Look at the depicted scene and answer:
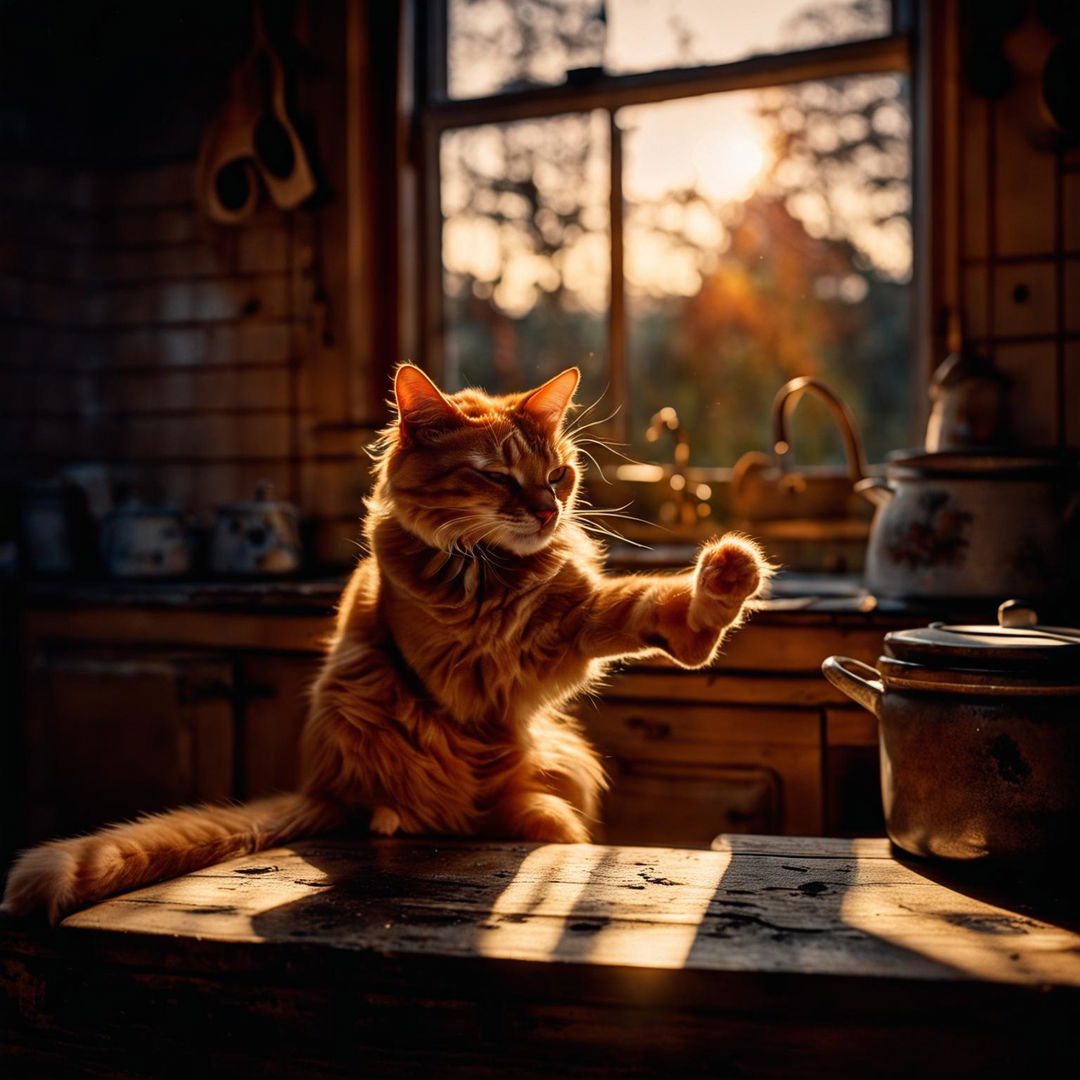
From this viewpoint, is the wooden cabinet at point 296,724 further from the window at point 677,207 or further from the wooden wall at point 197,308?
the window at point 677,207

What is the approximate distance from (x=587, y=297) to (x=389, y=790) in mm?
1758

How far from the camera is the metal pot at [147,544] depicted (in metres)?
2.44

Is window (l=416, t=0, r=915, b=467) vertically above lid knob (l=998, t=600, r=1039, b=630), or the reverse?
window (l=416, t=0, r=915, b=467)

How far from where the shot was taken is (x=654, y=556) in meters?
2.26

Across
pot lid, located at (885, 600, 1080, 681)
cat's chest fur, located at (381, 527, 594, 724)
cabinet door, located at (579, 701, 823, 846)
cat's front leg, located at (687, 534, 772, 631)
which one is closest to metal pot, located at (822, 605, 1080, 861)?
pot lid, located at (885, 600, 1080, 681)

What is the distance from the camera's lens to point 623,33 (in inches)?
103

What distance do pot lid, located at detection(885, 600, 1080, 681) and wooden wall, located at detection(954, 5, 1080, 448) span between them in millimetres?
1127

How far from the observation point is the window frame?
2.28m

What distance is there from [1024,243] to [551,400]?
1.31 metres

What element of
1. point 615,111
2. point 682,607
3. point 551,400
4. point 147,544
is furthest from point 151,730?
point 615,111

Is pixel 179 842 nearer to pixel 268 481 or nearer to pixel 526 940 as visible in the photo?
pixel 526 940

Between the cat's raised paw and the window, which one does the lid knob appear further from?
the window

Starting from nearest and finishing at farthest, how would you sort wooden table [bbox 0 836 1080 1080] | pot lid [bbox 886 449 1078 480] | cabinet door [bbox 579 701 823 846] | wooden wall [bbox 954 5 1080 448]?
wooden table [bbox 0 836 1080 1080]
pot lid [bbox 886 449 1078 480]
cabinet door [bbox 579 701 823 846]
wooden wall [bbox 954 5 1080 448]

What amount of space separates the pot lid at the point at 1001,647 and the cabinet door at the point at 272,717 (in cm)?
131
